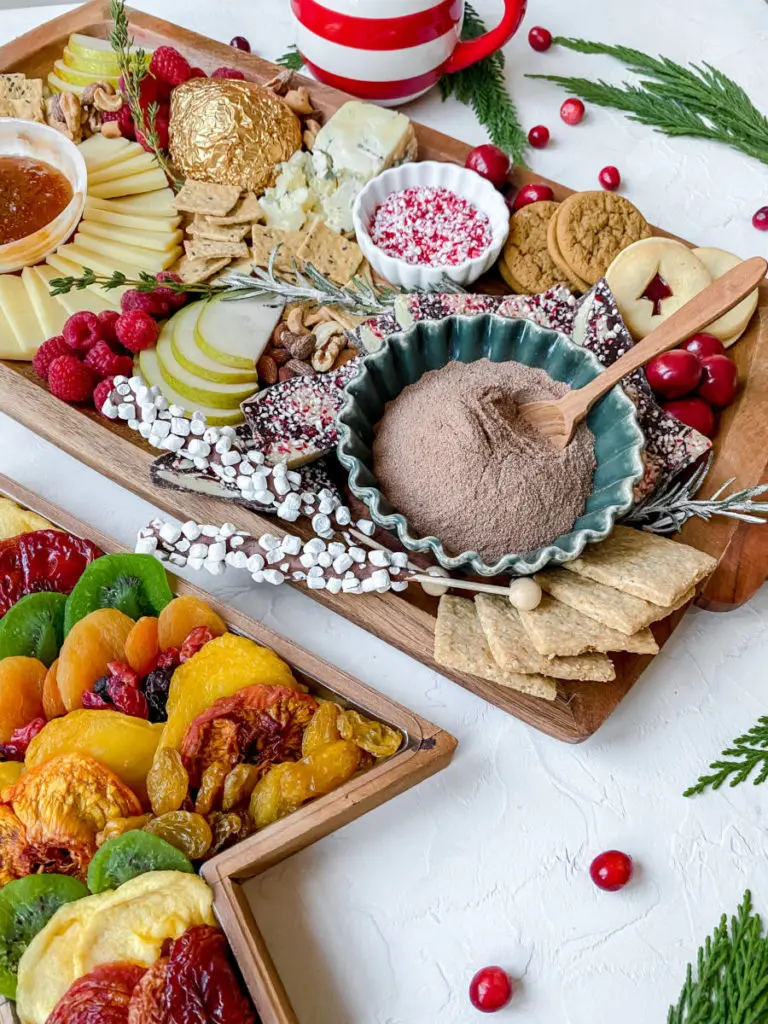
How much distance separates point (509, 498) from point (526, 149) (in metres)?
1.34

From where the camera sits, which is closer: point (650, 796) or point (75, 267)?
point (650, 796)

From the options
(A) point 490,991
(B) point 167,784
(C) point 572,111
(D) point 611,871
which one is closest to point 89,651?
(B) point 167,784

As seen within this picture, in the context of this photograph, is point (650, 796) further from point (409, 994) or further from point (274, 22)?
point (274, 22)

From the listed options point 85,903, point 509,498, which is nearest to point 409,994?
point 85,903

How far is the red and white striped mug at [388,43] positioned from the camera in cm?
230

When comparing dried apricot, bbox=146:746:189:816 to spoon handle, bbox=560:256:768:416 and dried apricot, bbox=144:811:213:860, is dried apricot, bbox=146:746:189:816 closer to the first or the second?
dried apricot, bbox=144:811:213:860

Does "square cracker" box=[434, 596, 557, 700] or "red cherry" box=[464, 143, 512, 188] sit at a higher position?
"red cherry" box=[464, 143, 512, 188]

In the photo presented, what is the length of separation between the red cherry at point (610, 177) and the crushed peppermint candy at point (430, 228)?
1.58 feet

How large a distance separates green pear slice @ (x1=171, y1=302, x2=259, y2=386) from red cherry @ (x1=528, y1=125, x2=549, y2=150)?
113 cm

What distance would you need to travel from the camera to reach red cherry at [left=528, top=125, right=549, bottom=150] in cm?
262

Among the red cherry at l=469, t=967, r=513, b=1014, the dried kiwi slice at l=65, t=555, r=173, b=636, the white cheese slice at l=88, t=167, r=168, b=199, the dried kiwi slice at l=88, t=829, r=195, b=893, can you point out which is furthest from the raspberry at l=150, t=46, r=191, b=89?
the red cherry at l=469, t=967, r=513, b=1014

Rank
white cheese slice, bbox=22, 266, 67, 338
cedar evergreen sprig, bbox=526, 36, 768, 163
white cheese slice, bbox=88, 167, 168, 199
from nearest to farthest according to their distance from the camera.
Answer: white cheese slice, bbox=22, 266, 67, 338 < white cheese slice, bbox=88, 167, 168, 199 < cedar evergreen sprig, bbox=526, 36, 768, 163

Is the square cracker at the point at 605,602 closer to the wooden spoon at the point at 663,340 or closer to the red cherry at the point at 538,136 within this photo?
the wooden spoon at the point at 663,340

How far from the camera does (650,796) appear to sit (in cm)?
174
